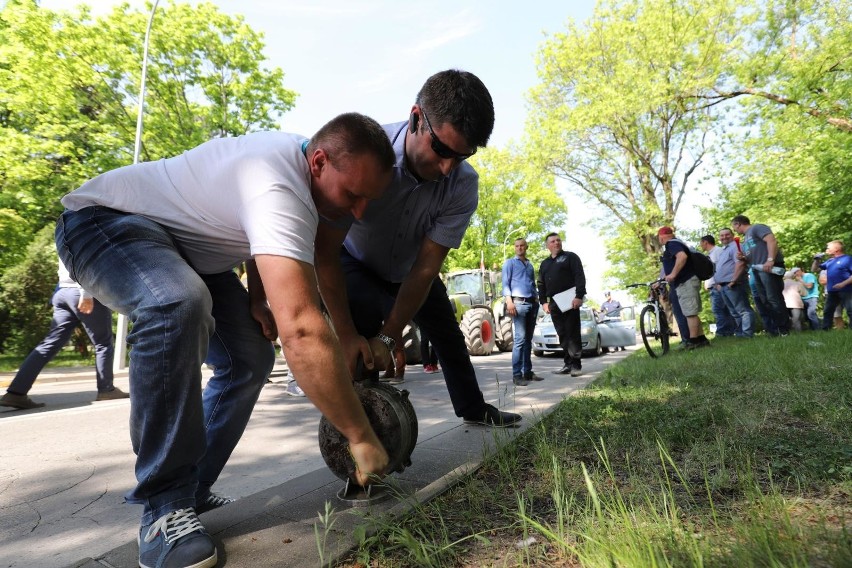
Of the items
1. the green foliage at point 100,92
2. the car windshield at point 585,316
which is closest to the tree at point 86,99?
the green foliage at point 100,92

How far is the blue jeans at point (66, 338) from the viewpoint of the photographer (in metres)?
6.07

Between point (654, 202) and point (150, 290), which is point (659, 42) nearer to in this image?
point (654, 202)

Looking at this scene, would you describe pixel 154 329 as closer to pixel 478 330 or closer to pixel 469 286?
pixel 478 330

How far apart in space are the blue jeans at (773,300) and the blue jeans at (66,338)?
10514 millimetres

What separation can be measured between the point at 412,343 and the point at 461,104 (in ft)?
28.3

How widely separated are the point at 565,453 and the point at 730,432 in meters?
0.85

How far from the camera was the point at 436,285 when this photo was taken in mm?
3703

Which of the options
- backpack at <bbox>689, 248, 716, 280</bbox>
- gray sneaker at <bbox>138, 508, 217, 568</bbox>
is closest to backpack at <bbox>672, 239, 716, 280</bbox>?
backpack at <bbox>689, 248, 716, 280</bbox>

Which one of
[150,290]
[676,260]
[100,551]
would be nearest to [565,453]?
[150,290]

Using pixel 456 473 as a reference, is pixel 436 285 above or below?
above

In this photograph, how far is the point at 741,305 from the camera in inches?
415

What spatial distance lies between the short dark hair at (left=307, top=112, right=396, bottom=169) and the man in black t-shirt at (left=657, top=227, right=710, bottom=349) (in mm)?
8075

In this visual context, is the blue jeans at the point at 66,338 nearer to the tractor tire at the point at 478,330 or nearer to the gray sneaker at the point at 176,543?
the gray sneaker at the point at 176,543

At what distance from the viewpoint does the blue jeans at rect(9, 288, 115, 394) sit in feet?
19.9
